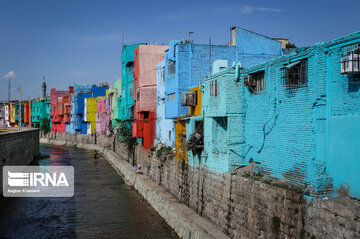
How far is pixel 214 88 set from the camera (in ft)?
55.4

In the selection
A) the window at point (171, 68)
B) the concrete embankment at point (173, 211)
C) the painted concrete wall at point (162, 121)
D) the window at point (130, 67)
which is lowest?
the concrete embankment at point (173, 211)

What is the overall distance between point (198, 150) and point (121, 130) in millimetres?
25644

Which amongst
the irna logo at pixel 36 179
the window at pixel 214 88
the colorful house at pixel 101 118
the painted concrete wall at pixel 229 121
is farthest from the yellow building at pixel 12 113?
the painted concrete wall at pixel 229 121

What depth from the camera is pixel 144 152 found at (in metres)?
32.6

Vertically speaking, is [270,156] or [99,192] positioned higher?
[270,156]

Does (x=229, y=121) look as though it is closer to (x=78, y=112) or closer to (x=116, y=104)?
(x=116, y=104)

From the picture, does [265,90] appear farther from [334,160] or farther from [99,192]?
[99,192]

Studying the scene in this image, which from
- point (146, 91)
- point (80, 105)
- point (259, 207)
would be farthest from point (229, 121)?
point (80, 105)

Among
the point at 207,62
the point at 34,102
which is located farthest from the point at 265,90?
the point at 34,102

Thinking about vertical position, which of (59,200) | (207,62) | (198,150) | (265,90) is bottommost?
(59,200)

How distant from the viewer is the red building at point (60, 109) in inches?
3159

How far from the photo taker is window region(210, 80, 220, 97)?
16.5 meters

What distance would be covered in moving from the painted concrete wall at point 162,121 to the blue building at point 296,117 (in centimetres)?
1150

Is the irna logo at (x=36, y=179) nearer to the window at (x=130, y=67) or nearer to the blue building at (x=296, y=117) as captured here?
the window at (x=130, y=67)
